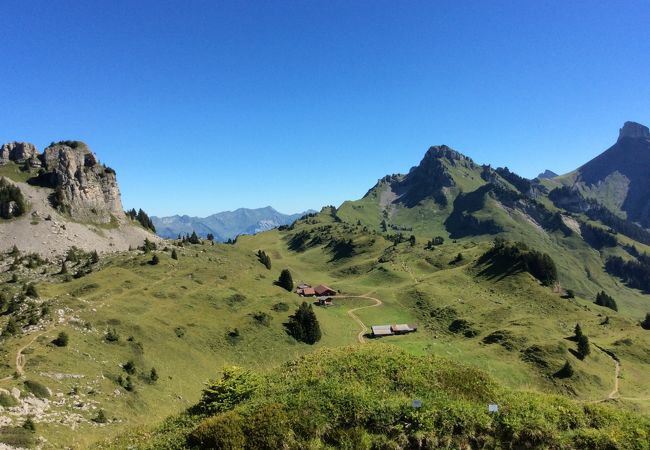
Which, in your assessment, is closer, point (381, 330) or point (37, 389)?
point (37, 389)

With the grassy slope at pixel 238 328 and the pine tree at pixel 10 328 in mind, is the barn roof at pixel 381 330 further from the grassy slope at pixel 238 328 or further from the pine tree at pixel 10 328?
the pine tree at pixel 10 328

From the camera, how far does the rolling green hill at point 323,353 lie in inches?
690

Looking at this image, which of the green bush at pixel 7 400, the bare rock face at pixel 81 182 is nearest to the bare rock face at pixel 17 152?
the bare rock face at pixel 81 182

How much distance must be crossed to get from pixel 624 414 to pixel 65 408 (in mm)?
46466

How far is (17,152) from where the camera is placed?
18138 centimetres

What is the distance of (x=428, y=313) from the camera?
119 metres

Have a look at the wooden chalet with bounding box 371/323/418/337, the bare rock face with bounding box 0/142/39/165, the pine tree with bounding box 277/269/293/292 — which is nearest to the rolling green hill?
the wooden chalet with bounding box 371/323/418/337

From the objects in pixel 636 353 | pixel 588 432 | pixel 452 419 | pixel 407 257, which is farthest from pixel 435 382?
pixel 407 257

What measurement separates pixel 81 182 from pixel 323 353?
17953 centimetres

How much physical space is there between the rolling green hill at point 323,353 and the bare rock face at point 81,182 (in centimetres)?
3556

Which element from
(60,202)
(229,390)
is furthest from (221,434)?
(60,202)

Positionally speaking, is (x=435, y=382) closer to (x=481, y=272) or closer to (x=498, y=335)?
(x=498, y=335)

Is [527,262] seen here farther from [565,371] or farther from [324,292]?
[324,292]

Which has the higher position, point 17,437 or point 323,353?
point 323,353
